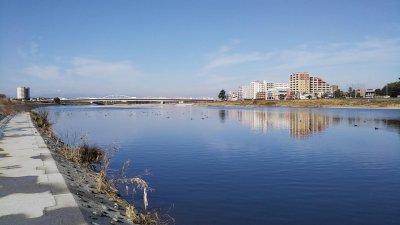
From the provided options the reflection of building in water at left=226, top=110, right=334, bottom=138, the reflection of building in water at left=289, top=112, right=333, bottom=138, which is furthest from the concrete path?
the reflection of building in water at left=289, top=112, right=333, bottom=138

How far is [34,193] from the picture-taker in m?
10.5

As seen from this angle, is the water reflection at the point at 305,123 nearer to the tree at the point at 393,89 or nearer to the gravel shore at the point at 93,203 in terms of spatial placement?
the gravel shore at the point at 93,203

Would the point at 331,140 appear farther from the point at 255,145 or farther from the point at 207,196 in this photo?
the point at 207,196

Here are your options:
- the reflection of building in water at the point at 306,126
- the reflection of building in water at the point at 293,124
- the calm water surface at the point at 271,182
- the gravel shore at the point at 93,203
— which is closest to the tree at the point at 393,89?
the reflection of building in water at the point at 293,124

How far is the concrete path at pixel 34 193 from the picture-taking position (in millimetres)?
8367

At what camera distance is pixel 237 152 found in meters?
25.8

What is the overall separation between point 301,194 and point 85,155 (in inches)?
464

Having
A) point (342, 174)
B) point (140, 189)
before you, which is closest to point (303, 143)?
point (342, 174)

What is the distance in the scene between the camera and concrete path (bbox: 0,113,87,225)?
8367mm

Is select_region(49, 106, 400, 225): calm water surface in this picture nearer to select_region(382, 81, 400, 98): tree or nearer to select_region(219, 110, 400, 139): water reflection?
select_region(219, 110, 400, 139): water reflection

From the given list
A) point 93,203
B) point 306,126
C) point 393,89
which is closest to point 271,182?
point 93,203

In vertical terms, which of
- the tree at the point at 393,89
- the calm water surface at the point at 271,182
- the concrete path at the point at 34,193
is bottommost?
the calm water surface at the point at 271,182

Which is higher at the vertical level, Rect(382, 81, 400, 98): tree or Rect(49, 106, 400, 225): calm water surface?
Rect(382, 81, 400, 98): tree

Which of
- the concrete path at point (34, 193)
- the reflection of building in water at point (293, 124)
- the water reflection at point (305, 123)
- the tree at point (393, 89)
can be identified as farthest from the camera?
the tree at point (393, 89)
